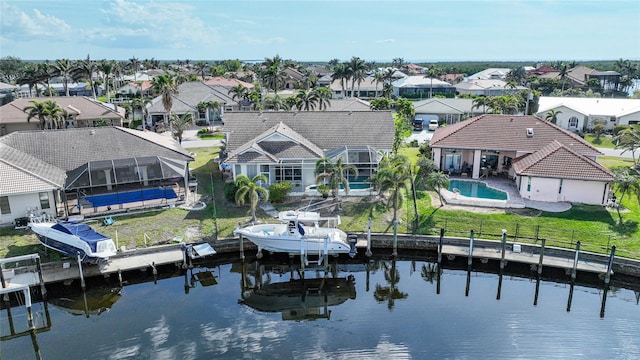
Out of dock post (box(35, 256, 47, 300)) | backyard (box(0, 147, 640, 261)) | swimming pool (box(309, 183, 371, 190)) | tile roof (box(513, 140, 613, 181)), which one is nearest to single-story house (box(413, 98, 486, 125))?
tile roof (box(513, 140, 613, 181))

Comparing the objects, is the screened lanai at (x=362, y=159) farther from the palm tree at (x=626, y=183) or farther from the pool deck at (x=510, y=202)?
the palm tree at (x=626, y=183)

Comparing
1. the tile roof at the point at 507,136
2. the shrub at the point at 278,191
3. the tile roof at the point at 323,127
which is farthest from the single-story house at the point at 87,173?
the tile roof at the point at 507,136

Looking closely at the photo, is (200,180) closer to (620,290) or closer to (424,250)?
(424,250)

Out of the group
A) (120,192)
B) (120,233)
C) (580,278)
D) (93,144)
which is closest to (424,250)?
(580,278)

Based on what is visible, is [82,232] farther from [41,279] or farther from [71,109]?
[71,109]

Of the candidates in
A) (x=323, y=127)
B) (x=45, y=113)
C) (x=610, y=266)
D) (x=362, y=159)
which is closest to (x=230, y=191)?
(x=362, y=159)
